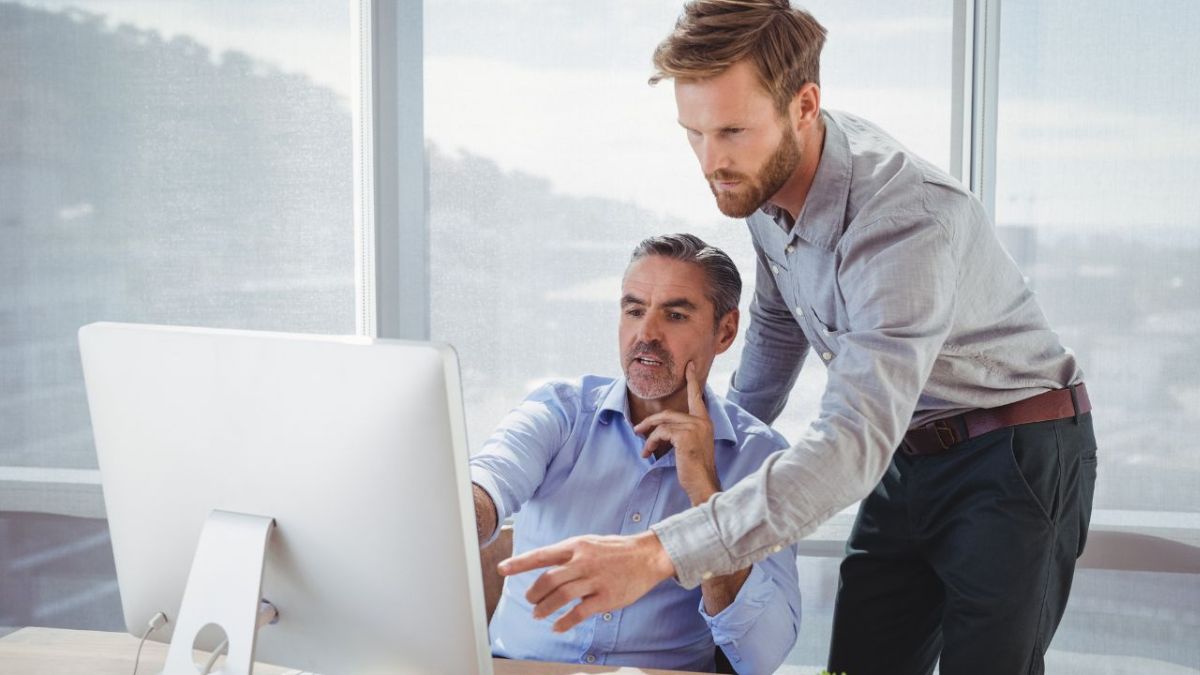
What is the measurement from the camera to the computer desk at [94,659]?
58.2 inches

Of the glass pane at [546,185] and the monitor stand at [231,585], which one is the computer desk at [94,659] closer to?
the monitor stand at [231,585]

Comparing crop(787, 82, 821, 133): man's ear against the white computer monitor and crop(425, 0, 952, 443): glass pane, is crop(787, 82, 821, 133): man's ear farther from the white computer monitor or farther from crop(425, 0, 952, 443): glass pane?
crop(425, 0, 952, 443): glass pane

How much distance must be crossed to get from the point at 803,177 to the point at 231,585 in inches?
41.2

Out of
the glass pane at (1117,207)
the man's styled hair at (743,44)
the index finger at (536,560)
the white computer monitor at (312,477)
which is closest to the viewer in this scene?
the white computer monitor at (312,477)

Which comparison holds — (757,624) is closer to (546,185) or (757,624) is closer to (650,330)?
(650,330)

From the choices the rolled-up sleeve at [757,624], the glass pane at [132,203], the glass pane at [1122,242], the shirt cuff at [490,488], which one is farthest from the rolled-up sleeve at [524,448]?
the glass pane at [1122,242]

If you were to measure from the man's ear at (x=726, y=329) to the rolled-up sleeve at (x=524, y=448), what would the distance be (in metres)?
0.30

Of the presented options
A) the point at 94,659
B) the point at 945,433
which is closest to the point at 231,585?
the point at 94,659

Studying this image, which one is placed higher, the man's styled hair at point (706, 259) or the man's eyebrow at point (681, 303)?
the man's styled hair at point (706, 259)

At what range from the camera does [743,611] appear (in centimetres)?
166

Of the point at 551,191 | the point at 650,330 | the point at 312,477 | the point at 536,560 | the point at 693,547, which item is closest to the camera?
the point at 312,477

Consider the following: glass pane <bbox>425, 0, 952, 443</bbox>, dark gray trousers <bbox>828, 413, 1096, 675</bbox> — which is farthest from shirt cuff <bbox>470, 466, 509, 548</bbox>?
glass pane <bbox>425, 0, 952, 443</bbox>

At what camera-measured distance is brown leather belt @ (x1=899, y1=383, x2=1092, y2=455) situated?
1764 millimetres

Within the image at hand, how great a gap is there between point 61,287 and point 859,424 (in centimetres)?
207
